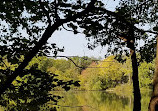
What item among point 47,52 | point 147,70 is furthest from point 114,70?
point 47,52

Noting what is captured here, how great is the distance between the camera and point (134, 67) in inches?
319

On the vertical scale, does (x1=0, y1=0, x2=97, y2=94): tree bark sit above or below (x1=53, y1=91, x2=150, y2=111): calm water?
above

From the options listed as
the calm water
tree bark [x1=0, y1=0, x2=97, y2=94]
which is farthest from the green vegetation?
the calm water

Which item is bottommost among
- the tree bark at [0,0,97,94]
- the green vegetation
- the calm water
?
the calm water

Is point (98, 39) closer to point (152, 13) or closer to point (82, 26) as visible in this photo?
point (152, 13)

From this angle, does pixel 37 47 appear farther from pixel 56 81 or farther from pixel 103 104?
pixel 103 104

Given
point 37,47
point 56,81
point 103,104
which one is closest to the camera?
point 37,47

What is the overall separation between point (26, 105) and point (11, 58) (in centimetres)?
75

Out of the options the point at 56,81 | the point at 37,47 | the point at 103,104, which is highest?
the point at 37,47

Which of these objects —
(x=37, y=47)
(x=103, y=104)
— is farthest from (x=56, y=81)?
(x=103, y=104)

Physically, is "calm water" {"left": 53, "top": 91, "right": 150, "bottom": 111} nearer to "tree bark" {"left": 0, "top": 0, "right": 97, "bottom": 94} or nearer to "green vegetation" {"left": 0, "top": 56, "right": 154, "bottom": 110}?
"green vegetation" {"left": 0, "top": 56, "right": 154, "bottom": 110}

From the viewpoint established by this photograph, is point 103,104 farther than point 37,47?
Yes

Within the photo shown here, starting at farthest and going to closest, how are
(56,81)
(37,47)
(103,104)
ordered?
(103,104) → (56,81) → (37,47)

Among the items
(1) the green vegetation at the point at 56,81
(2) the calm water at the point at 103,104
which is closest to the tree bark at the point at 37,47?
(1) the green vegetation at the point at 56,81
